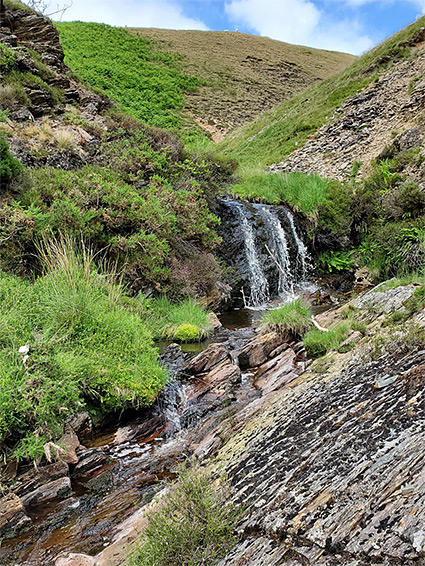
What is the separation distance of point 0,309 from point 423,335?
4960 mm

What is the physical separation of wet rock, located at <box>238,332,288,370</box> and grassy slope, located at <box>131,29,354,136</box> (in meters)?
29.8

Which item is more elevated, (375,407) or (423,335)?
(423,335)

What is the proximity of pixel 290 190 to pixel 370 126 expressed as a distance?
17.9ft

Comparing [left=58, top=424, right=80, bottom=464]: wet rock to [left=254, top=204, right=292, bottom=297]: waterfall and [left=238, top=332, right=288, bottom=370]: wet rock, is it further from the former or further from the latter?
[left=254, top=204, right=292, bottom=297]: waterfall

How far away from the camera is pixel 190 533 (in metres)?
2.42

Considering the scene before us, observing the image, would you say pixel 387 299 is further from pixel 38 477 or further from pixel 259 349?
pixel 38 477

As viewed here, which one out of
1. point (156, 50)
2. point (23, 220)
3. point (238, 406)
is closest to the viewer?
point (238, 406)

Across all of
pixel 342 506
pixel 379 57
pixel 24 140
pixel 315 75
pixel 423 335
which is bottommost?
pixel 342 506

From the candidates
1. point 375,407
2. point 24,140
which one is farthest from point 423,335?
point 24,140

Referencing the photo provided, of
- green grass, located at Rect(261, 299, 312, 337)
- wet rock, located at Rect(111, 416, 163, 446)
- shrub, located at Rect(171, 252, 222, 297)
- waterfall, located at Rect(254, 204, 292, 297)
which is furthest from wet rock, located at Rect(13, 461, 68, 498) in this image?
waterfall, located at Rect(254, 204, 292, 297)

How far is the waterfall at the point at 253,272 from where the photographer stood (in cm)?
1074

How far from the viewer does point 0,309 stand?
16.5ft

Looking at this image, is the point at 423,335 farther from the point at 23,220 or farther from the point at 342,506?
Answer: the point at 23,220

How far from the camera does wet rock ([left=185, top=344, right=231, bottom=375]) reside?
6091mm
